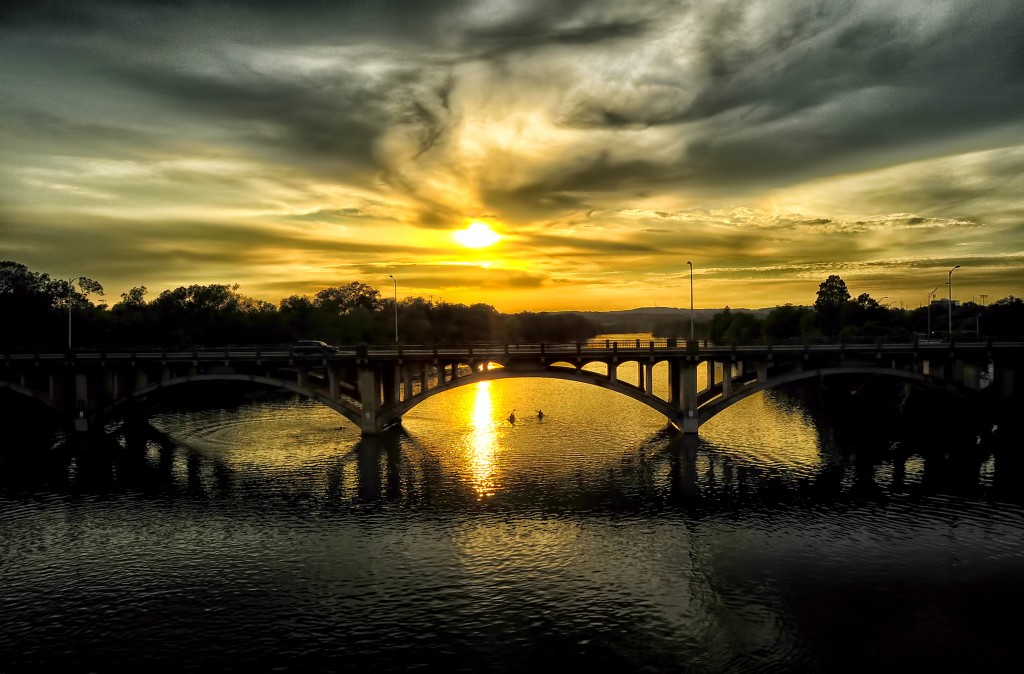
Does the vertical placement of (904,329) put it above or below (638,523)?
above

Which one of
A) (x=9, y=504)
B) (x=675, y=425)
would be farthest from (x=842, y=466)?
(x=9, y=504)

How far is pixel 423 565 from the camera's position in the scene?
108ft

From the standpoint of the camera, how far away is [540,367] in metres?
63.6

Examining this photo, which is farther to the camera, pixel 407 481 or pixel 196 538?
pixel 407 481

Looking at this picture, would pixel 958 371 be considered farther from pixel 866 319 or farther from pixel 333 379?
pixel 866 319

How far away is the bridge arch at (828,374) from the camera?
62.1 m

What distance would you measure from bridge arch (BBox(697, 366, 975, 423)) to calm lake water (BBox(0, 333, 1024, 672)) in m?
4.80

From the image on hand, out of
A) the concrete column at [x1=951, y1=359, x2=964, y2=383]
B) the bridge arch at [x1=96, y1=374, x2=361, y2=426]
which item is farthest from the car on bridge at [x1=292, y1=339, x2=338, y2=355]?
the concrete column at [x1=951, y1=359, x2=964, y2=383]

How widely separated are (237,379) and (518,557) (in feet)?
134

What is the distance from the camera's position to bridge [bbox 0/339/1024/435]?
205 feet

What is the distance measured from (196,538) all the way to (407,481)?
1561 cm

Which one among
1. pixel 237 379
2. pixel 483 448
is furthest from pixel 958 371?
pixel 237 379

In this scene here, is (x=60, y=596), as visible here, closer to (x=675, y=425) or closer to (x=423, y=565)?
(x=423, y=565)

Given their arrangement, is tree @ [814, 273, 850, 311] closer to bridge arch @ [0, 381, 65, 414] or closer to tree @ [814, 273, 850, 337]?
tree @ [814, 273, 850, 337]
